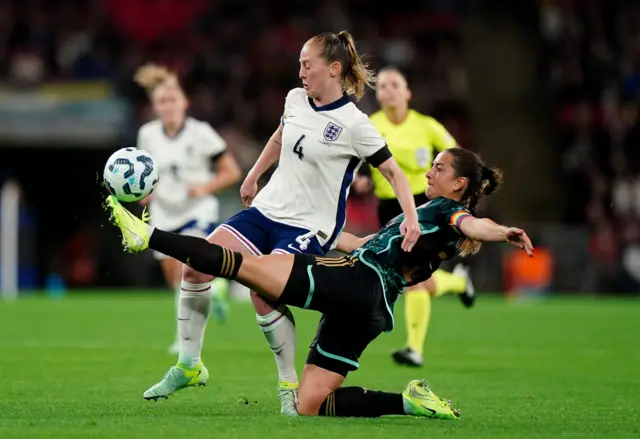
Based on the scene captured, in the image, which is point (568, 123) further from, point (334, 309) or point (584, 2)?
point (334, 309)

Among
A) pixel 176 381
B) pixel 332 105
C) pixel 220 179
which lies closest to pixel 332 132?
pixel 332 105

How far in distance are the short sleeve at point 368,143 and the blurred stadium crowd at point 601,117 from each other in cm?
1496

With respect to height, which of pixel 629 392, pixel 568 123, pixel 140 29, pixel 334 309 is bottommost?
pixel 629 392

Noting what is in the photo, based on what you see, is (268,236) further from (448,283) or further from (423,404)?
(448,283)

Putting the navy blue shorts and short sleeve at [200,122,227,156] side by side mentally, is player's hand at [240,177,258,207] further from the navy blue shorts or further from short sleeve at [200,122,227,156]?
short sleeve at [200,122,227,156]

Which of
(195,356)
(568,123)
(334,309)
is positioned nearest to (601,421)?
(334,309)

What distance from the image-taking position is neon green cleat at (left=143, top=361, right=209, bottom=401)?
6770 millimetres

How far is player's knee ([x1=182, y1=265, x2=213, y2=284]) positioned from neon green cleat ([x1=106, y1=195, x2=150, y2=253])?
3.40 ft

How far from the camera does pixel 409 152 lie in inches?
387

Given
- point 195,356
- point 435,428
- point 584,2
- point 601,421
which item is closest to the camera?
point 435,428

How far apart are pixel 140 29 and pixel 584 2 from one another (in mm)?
8916

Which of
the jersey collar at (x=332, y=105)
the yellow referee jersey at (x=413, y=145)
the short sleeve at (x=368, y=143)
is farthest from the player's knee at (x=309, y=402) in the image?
the yellow referee jersey at (x=413, y=145)

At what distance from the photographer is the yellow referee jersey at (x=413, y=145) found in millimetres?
9828

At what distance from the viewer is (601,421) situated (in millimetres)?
6379
